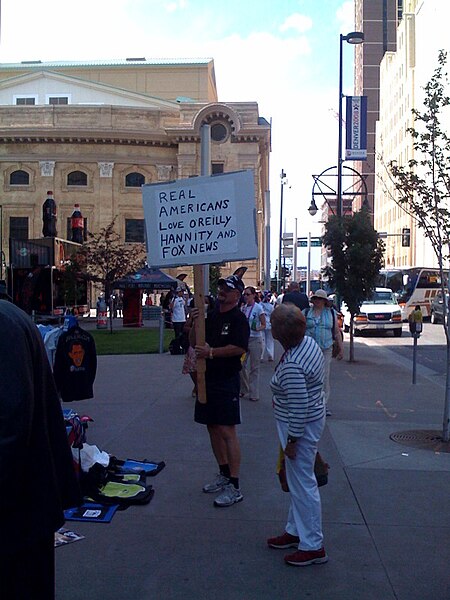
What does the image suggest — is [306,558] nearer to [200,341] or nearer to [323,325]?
[200,341]

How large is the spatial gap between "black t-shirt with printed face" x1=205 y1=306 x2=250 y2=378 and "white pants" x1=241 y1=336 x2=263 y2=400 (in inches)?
193

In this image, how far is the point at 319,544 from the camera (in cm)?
460

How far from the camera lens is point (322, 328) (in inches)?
365

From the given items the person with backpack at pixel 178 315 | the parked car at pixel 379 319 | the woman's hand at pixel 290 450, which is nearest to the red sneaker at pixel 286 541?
the woman's hand at pixel 290 450

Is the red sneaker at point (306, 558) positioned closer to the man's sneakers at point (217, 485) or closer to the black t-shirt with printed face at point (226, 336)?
the man's sneakers at point (217, 485)

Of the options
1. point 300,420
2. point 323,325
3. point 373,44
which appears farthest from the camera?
point 373,44

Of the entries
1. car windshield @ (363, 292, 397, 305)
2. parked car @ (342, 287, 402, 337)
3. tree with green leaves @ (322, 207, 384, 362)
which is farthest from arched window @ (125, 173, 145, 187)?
tree with green leaves @ (322, 207, 384, 362)

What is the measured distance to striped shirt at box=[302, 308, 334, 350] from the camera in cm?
925

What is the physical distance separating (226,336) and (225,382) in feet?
1.25

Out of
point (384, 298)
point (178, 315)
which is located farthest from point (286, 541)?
point (384, 298)

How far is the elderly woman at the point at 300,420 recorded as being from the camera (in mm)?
4543

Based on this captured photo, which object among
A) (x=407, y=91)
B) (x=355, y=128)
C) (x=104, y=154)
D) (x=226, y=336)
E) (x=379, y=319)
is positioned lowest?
(x=379, y=319)

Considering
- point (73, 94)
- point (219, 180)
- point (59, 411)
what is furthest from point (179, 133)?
point (59, 411)

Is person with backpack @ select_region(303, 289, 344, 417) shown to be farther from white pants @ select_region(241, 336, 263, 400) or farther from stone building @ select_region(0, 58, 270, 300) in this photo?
stone building @ select_region(0, 58, 270, 300)
